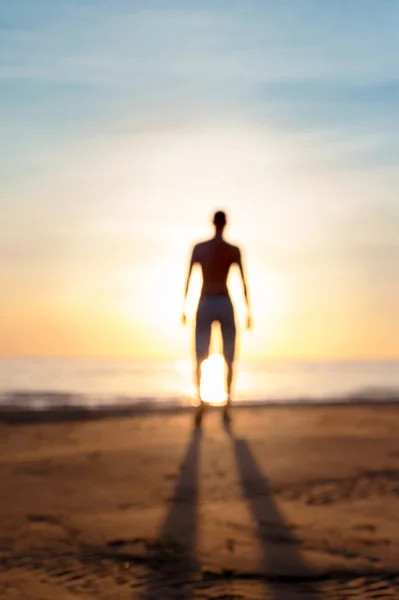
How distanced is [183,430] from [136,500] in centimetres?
339

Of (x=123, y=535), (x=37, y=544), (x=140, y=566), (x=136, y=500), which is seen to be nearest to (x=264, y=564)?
(x=140, y=566)

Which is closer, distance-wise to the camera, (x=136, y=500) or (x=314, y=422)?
(x=136, y=500)

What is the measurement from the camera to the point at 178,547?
388 cm

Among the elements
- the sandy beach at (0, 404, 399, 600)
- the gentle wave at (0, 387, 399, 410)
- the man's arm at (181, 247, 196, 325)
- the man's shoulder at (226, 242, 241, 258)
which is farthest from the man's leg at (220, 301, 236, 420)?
the gentle wave at (0, 387, 399, 410)

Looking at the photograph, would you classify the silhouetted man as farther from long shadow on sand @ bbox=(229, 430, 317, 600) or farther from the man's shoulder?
long shadow on sand @ bbox=(229, 430, 317, 600)

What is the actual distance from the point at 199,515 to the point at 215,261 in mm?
4491

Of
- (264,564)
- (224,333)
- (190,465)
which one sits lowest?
(264,564)

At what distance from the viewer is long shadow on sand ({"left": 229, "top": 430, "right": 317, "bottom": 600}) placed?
3368 mm

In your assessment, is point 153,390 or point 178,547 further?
point 153,390

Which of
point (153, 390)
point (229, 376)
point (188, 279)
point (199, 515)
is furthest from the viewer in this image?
point (153, 390)

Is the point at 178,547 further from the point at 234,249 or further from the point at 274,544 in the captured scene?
the point at 234,249

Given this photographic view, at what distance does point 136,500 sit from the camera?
499 centimetres

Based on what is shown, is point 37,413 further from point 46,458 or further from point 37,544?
point 37,544

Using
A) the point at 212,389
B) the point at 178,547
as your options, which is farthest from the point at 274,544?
the point at 212,389
